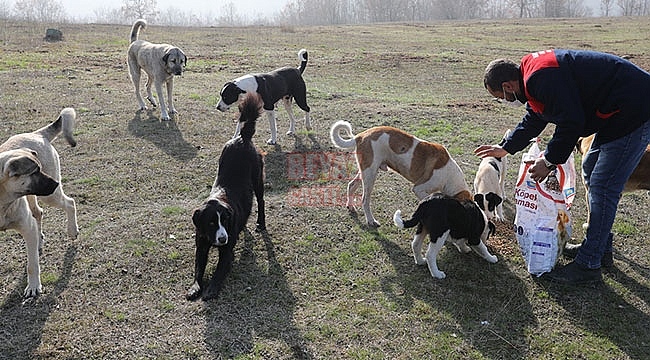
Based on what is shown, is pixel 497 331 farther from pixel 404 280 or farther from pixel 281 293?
pixel 281 293

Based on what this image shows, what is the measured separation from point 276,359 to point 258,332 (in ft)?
0.97

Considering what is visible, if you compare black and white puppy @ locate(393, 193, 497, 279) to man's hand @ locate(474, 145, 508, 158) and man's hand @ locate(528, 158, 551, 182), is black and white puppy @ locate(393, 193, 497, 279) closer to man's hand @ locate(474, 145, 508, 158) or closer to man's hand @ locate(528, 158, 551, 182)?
man's hand @ locate(474, 145, 508, 158)

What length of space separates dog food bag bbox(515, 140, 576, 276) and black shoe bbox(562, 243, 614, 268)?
0.25 metres

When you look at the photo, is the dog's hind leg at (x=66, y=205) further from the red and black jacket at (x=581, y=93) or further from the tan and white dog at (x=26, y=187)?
the red and black jacket at (x=581, y=93)

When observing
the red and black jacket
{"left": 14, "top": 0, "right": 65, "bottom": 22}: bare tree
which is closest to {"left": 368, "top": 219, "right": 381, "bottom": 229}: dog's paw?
the red and black jacket

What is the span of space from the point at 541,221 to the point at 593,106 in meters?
0.99

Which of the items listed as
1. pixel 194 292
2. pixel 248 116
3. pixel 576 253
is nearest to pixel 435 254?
pixel 576 253

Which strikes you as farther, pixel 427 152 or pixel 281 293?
pixel 427 152

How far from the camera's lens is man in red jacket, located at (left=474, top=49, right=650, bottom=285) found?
322 centimetres

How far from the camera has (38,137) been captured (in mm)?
4246

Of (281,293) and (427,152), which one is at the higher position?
(427,152)

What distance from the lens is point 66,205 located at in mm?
4355

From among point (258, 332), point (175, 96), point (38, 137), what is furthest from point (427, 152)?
point (175, 96)

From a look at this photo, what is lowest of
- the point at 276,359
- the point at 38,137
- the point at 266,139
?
the point at 276,359
